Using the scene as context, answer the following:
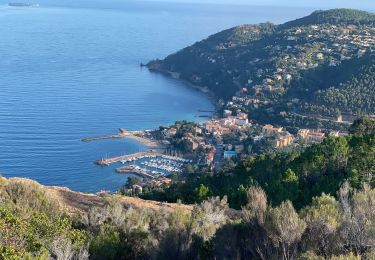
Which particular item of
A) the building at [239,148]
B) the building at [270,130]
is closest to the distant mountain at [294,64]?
the building at [270,130]

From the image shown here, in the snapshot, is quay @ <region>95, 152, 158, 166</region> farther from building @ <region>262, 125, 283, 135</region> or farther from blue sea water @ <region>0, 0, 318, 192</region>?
building @ <region>262, 125, 283, 135</region>

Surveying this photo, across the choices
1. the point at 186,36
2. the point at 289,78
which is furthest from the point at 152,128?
the point at 186,36

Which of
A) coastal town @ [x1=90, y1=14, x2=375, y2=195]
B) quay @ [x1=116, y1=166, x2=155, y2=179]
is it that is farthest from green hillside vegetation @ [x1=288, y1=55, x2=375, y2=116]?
quay @ [x1=116, y1=166, x2=155, y2=179]

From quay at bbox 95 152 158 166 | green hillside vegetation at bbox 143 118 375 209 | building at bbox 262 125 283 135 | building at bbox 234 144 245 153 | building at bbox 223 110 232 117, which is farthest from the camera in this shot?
building at bbox 223 110 232 117

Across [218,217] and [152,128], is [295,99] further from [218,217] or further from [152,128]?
[218,217]

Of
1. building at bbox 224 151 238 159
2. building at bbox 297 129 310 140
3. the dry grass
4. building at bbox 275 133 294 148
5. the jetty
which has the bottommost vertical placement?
the jetty

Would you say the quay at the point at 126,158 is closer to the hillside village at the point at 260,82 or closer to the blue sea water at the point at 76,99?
the blue sea water at the point at 76,99
